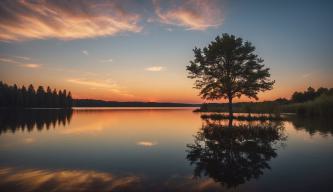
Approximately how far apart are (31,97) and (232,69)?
388 feet

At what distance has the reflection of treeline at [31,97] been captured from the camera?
111m

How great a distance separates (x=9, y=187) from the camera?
6738 mm

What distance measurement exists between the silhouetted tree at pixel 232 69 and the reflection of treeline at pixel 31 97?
4265 inches

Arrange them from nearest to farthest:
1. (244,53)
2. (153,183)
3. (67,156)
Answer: (153,183), (67,156), (244,53)

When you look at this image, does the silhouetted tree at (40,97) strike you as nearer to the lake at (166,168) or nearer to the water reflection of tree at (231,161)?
the lake at (166,168)

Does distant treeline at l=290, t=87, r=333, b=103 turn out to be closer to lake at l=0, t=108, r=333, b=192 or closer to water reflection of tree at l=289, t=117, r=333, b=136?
water reflection of tree at l=289, t=117, r=333, b=136

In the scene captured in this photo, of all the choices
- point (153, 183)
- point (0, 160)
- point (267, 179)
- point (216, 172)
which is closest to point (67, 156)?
point (0, 160)

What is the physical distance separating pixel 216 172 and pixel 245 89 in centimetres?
2670

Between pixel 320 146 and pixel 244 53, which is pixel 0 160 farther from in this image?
pixel 244 53

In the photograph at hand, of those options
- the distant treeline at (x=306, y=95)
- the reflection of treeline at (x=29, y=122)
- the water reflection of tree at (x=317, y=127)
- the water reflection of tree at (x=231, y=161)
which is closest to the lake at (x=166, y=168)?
the water reflection of tree at (x=231, y=161)

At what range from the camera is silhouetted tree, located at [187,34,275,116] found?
1284 inches

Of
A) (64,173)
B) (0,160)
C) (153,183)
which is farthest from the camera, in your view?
(0,160)

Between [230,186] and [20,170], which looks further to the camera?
[20,170]

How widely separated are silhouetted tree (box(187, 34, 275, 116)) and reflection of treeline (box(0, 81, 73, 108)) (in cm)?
10834
